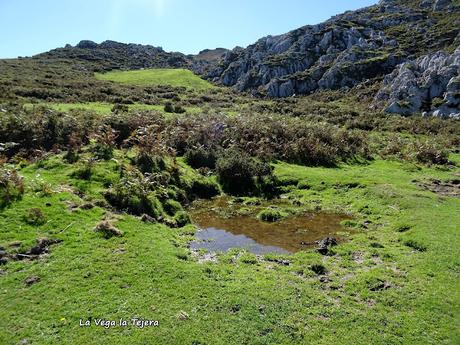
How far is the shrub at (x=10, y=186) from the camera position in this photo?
71.3ft

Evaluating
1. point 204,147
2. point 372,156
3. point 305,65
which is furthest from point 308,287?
point 305,65

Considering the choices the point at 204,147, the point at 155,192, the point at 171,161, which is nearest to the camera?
the point at 155,192

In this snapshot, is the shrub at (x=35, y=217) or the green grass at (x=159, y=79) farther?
the green grass at (x=159, y=79)

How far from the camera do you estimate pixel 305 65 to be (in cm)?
12406

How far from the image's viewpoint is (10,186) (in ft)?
74.1

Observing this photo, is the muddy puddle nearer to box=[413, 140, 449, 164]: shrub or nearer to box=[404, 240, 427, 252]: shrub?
box=[404, 240, 427, 252]: shrub

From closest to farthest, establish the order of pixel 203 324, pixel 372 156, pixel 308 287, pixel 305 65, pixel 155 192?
pixel 203 324
pixel 308 287
pixel 155 192
pixel 372 156
pixel 305 65

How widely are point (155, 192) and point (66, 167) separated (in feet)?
23.8

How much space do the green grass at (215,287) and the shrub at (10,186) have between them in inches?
21.4

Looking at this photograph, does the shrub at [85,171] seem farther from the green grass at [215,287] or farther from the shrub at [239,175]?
the shrub at [239,175]

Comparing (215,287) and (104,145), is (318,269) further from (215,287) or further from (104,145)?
(104,145)

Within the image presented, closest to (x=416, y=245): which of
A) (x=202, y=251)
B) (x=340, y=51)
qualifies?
(x=202, y=251)

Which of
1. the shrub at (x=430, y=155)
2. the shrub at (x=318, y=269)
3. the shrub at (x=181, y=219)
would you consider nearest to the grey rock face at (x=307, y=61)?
the shrub at (x=430, y=155)

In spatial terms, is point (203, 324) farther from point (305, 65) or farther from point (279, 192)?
point (305, 65)
